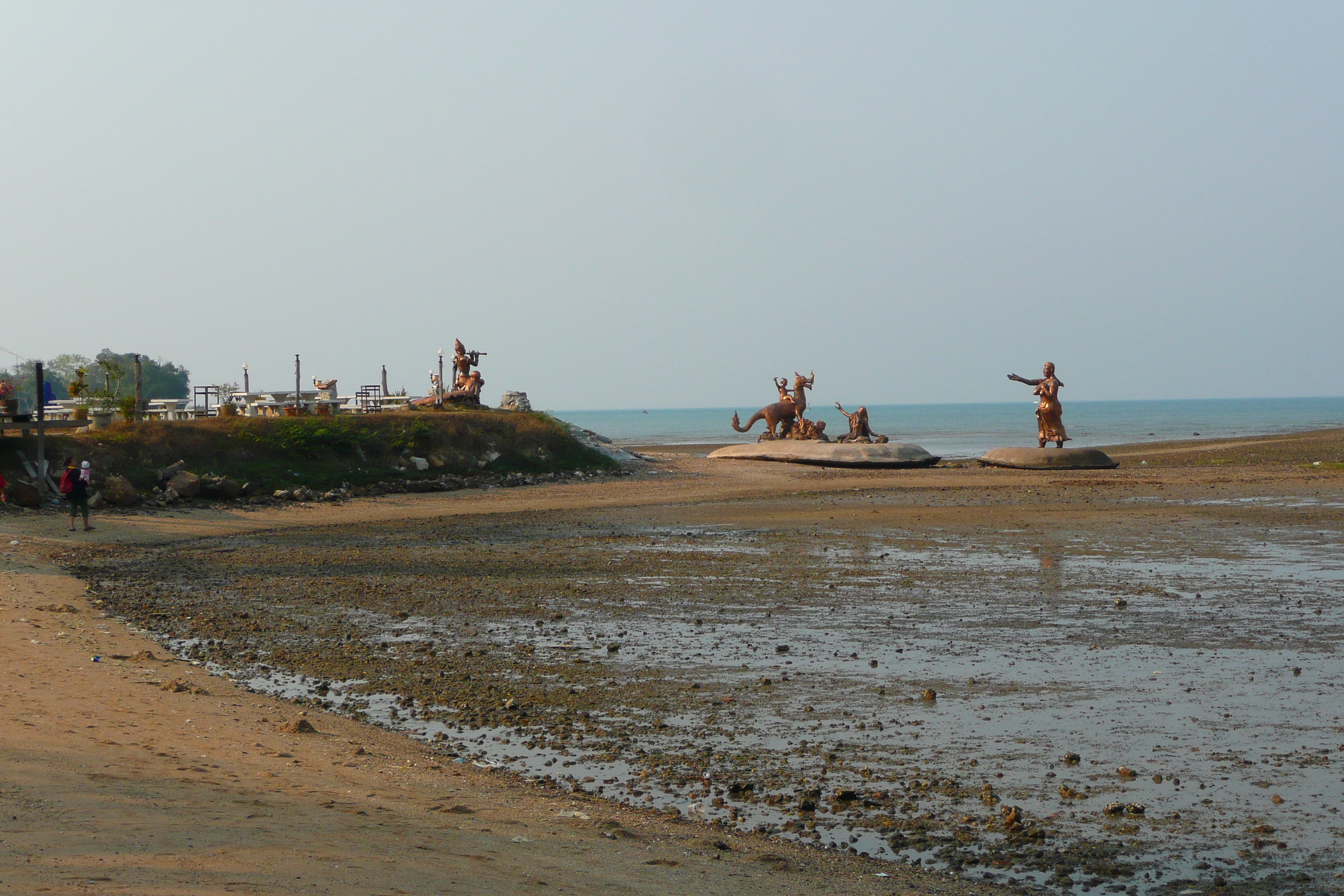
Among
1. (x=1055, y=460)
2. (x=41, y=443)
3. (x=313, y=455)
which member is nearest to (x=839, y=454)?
(x=1055, y=460)

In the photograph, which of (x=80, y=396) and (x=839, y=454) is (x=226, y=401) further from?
(x=839, y=454)

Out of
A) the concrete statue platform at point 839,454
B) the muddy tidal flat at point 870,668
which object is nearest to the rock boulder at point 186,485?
the muddy tidal flat at point 870,668

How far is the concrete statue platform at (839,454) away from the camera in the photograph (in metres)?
38.4

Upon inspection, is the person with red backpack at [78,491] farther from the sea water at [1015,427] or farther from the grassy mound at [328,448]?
the sea water at [1015,427]

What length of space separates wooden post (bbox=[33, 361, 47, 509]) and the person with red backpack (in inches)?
107

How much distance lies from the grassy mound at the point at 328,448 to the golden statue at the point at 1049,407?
14882mm

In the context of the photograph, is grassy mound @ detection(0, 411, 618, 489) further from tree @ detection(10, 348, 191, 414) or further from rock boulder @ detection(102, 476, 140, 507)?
tree @ detection(10, 348, 191, 414)

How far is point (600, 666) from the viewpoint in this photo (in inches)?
407

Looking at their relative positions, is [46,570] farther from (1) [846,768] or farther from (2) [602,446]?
(2) [602,446]

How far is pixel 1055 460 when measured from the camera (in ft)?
123

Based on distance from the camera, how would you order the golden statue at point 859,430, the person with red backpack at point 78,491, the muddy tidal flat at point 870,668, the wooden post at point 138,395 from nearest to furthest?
1. the muddy tidal flat at point 870,668
2. the person with red backpack at point 78,491
3. the wooden post at point 138,395
4. the golden statue at point 859,430

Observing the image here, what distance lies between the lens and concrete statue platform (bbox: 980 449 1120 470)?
37.2m

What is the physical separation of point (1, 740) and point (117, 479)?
20095 millimetres

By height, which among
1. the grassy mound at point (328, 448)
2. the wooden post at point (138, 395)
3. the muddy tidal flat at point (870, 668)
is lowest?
the muddy tidal flat at point (870, 668)
